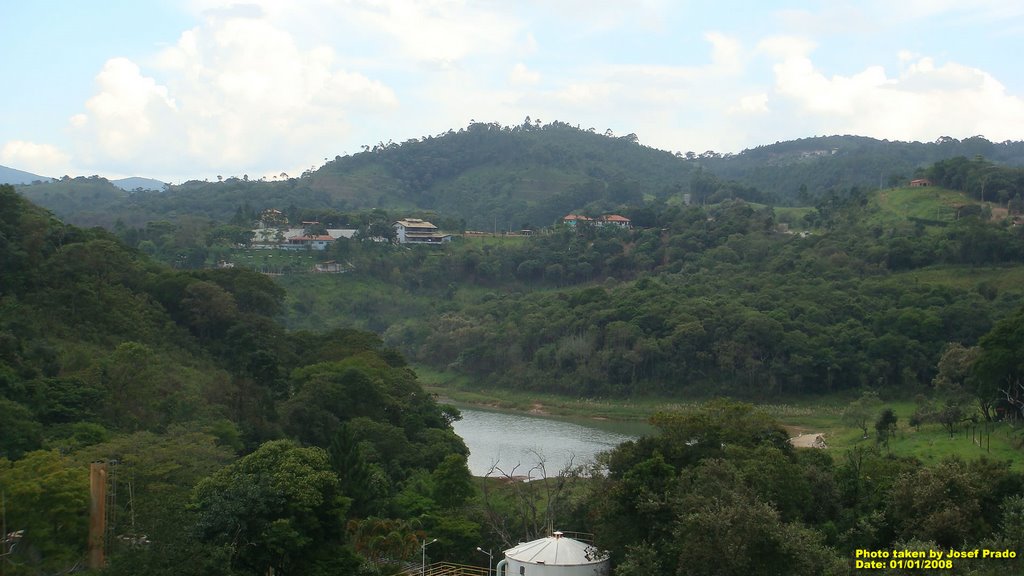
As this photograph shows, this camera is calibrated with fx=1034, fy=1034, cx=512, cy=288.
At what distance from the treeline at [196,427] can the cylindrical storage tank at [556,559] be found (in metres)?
2.33

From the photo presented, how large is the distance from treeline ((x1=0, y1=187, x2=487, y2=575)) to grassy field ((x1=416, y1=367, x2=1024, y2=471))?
1409 centimetres

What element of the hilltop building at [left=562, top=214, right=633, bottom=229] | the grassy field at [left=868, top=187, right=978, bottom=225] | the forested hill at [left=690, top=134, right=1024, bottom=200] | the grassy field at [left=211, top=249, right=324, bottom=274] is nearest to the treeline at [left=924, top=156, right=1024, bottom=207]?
the grassy field at [left=868, top=187, right=978, bottom=225]

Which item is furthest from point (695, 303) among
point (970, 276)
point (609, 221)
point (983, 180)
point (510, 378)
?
point (609, 221)

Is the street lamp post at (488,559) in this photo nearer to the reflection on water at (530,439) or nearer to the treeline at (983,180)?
the reflection on water at (530,439)

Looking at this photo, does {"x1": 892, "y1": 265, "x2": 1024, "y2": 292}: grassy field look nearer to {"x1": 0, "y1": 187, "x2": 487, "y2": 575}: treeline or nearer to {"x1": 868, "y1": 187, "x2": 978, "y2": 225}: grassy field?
{"x1": 868, "y1": 187, "x2": 978, "y2": 225}: grassy field

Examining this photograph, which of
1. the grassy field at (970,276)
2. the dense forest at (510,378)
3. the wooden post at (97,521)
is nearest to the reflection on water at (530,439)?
the dense forest at (510,378)

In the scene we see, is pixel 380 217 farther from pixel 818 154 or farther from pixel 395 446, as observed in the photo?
pixel 818 154

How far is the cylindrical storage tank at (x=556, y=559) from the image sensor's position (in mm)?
16391

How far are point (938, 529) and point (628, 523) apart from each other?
484 centimetres

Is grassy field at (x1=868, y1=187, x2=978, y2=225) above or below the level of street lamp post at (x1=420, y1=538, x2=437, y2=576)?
above

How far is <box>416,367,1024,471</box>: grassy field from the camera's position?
30.0 meters

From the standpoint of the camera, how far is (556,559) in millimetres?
16516

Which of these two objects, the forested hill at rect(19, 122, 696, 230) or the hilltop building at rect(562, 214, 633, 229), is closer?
the hilltop building at rect(562, 214, 633, 229)

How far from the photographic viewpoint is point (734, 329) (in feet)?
173
